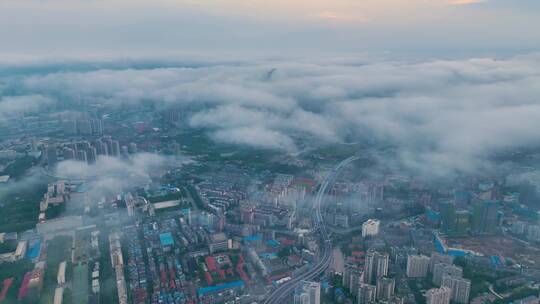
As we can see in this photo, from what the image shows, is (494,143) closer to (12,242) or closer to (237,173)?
(237,173)

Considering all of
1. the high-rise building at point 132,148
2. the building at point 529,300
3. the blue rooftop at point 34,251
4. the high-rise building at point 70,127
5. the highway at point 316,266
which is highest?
the high-rise building at point 70,127

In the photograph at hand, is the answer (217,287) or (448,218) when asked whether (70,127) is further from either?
(448,218)

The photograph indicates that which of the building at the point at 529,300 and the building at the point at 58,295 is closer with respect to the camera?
the building at the point at 529,300

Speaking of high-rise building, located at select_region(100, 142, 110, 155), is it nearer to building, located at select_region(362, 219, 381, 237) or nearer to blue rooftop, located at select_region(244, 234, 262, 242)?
blue rooftop, located at select_region(244, 234, 262, 242)

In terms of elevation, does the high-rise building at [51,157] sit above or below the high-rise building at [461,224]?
above

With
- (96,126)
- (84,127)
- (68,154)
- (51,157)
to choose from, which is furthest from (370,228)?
(84,127)

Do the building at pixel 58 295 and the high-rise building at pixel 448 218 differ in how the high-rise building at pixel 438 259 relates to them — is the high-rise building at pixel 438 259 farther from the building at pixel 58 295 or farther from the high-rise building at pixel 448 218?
the building at pixel 58 295

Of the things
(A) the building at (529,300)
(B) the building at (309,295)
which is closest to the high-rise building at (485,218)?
(A) the building at (529,300)

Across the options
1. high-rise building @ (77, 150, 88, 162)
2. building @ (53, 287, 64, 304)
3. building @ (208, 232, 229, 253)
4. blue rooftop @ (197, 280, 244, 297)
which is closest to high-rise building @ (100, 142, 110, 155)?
high-rise building @ (77, 150, 88, 162)
